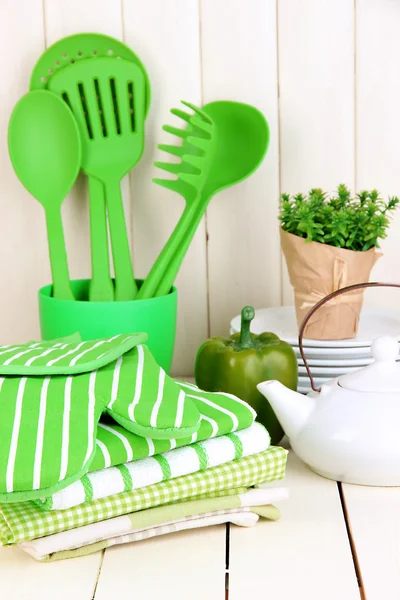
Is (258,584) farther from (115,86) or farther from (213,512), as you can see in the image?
(115,86)

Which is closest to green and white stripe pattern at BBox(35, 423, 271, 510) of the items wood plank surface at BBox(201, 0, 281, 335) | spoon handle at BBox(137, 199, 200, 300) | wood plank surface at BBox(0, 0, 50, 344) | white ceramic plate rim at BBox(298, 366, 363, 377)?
white ceramic plate rim at BBox(298, 366, 363, 377)

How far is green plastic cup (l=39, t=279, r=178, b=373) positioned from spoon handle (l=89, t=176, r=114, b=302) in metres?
0.06

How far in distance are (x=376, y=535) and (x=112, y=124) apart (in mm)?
615

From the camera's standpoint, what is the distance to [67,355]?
27.5 inches

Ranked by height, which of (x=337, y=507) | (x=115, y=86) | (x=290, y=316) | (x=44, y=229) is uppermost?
(x=115, y=86)

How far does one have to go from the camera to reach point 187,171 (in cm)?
104

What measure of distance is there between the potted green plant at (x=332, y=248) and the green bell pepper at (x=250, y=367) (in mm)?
87

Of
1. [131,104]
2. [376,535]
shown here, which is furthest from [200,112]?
[376,535]

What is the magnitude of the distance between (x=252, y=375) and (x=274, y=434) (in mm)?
71

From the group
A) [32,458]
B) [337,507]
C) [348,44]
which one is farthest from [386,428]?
[348,44]

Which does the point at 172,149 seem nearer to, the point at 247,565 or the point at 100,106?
the point at 100,106

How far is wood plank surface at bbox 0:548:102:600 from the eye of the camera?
0.59 metres

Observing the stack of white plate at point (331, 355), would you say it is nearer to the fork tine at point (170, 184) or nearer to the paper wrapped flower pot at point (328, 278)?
the paper wrapped flower pot at point (328, 278)

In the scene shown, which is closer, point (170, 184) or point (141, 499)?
point (141, 499)
